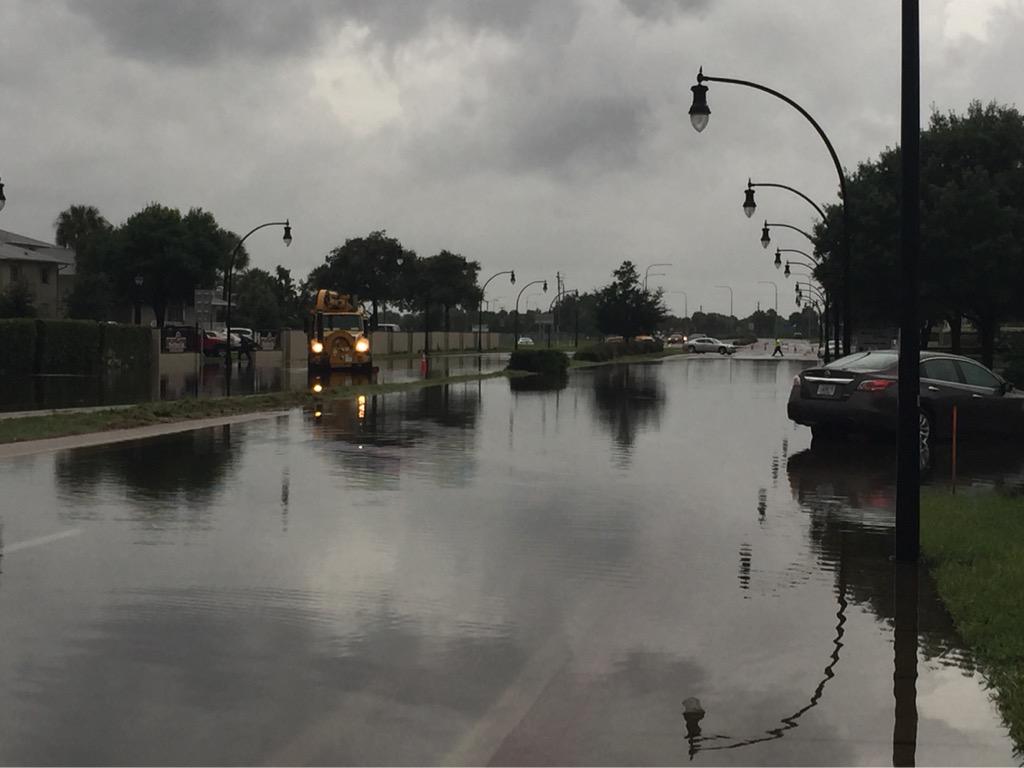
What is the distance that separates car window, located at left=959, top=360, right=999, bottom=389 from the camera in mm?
19656

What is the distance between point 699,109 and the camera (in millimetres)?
21234

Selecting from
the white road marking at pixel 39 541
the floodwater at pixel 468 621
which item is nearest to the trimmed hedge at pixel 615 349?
the floodwater at pixel 468 621

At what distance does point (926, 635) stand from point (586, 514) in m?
5.15

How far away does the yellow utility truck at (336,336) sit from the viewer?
5275 centimetres

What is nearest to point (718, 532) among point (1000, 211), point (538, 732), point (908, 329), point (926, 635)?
point (908, 329)

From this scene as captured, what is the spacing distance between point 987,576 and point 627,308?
10574cm

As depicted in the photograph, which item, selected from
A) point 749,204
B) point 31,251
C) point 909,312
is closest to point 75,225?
point 31,251

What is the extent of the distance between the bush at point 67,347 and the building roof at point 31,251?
137 feet

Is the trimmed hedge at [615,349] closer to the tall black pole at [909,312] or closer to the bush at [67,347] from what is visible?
the bush at [67,347]

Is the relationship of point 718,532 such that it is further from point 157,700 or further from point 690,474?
point 157,700

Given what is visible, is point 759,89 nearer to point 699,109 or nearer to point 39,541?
point 699,109

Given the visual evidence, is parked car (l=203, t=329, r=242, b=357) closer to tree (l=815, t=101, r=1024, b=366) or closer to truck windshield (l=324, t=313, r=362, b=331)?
truck windshield (l=324, t=313, r=362, b=331)

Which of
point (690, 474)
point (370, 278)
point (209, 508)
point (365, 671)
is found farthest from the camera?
point (370, 278)

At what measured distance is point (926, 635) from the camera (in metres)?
7.36
